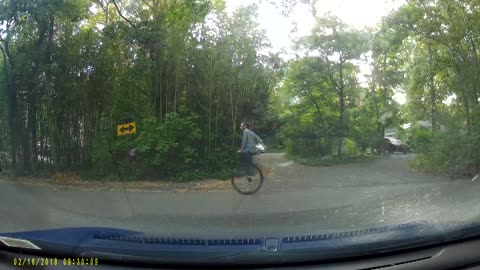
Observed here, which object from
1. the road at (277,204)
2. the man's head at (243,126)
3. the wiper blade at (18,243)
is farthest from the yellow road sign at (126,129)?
the wiper blade at (18,243)

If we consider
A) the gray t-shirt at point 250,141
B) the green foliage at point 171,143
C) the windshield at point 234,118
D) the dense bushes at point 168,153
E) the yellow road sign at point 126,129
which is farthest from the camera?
the yellow road sign at point 126,129

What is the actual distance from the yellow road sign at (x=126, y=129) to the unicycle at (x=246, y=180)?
7.77ft

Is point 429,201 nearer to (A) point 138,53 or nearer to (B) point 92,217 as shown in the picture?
(B) point 92,217

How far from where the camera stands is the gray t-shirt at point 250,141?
21.4 feet

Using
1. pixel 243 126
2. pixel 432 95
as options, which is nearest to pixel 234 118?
pixel 243 126

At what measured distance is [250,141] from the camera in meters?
6.60

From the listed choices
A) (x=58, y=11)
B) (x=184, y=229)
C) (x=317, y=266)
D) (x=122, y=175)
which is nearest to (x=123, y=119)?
(x=122, y=175)

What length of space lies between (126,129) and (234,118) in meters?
2.18

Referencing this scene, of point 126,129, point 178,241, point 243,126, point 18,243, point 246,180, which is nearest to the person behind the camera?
point 18,243

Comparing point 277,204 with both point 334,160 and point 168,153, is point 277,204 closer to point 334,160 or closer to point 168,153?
point 334,160

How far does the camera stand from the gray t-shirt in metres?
6.53

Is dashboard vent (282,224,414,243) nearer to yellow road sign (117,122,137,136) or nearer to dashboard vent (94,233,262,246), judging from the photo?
dashboard vent (94,233,262,246)

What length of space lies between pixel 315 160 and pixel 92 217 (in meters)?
3.27

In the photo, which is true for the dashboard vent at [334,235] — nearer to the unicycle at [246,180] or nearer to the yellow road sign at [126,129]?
the unicycle at [246,180]
